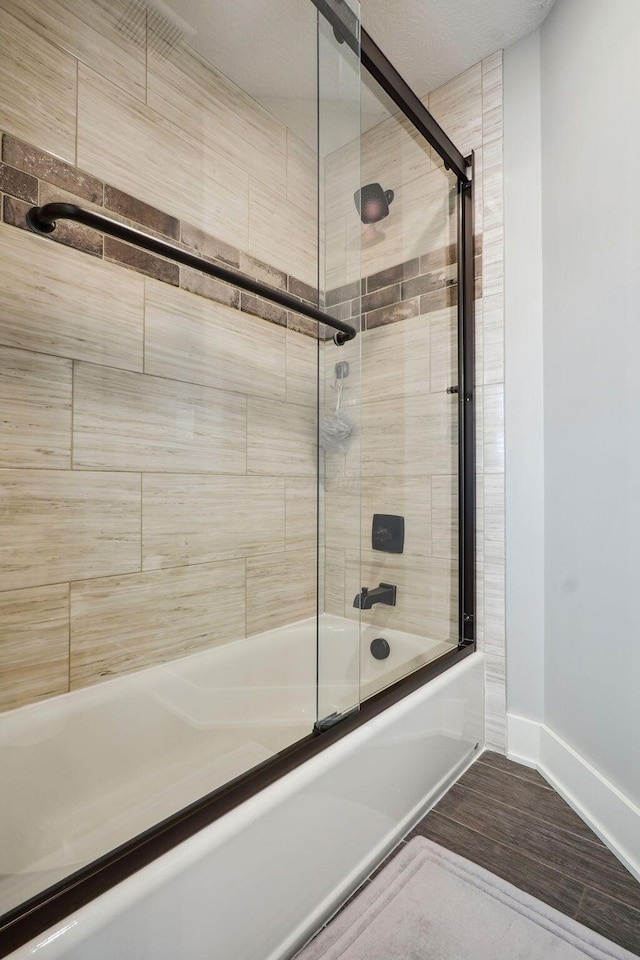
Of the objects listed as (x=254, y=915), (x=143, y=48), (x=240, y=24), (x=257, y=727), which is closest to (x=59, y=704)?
(x=257, y=727)

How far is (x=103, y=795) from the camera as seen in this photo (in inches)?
45.4

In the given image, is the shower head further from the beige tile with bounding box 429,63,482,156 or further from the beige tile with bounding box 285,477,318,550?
the beige tile with bounding box 285,477,318,550

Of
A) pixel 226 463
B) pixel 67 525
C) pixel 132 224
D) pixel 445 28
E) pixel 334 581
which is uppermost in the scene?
pixel 445 28

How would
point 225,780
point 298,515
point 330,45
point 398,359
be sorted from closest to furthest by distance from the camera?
1. point 225,780
2. point 330,45
3. point 398,359
4. point 298,515

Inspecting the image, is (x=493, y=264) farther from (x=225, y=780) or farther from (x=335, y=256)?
(x=225, y=780)

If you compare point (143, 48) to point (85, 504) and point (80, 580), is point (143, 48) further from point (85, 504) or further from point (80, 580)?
point (80, 580)

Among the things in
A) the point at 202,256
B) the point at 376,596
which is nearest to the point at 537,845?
the point at 376,596

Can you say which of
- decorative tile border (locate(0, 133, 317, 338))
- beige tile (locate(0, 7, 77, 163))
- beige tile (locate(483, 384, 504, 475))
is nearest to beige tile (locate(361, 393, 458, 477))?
beige tile (locate(483, 384, 504, 475))

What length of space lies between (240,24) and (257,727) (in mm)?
1978

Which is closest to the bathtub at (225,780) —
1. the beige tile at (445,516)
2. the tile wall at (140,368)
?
the tile wall at (140,368)

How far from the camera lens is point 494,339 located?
1.67 meters

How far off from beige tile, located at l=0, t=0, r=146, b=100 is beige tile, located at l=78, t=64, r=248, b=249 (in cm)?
4

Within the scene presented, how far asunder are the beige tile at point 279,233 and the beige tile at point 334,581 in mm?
1124

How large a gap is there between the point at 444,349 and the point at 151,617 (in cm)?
126
